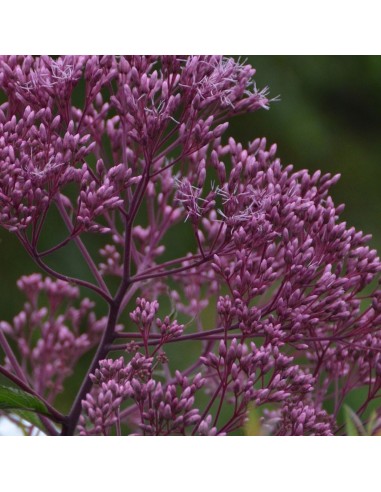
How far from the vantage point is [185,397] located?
942mm

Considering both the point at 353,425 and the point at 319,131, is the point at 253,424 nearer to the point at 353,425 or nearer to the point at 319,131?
the point at 353,425

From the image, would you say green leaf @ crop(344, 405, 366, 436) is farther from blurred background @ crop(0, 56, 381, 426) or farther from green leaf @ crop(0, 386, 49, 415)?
blurred background @ crop(0, 56, 381, 426)

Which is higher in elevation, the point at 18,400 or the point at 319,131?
the point at 319,131

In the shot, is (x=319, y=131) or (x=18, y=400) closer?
(x=18, y=400)

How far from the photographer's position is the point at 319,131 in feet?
6.88

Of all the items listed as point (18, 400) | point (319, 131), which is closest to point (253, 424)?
point (18, 400)

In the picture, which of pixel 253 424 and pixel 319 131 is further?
pixel 319 131

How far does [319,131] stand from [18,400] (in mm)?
1362

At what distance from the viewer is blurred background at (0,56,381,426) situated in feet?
6.40

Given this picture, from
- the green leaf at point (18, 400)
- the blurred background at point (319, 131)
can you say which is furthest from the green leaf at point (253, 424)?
the blurred background at point (319, 131)

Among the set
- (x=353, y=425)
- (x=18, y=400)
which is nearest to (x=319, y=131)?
(x=353, y=425)
